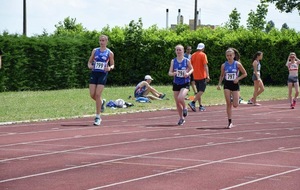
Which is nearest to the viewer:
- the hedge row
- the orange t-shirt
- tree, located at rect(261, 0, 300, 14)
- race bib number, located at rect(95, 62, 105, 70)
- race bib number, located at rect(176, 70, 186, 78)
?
race bib number, located at rect(95, 62, 105, 70)

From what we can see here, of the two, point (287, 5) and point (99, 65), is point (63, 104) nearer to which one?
point (99, 65)

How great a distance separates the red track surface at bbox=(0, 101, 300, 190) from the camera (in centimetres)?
1138

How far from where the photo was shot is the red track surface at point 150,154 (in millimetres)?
11375

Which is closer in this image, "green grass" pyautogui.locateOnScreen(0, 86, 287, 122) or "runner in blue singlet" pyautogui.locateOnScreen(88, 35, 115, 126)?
"runner in blue singlet" pyautogui.locateOnScreen(88, 35, 115, 126)

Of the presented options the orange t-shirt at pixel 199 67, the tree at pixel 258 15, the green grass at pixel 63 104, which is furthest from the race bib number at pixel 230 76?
the tree at pixel 258 15

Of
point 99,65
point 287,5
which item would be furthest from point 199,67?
point 287,5

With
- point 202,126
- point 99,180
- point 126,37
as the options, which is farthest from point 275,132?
point 126,37

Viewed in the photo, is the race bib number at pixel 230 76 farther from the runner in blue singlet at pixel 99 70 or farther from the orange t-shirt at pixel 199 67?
the orange t-shirt at pixel 199 67

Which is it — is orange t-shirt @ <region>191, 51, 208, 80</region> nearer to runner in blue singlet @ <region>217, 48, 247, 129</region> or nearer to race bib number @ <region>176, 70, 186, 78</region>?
race bib number @ <region>176, 70, 186, 78</region>

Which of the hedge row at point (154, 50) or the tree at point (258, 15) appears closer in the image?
the hedge row at point (154, 50)

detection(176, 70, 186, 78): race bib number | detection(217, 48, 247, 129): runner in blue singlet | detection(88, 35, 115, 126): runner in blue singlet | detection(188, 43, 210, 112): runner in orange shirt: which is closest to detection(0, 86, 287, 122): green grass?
detection(188, 43, 210, 112): runner in orange shirt

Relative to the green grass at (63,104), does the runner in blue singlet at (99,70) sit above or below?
above

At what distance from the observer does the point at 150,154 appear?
14.3 metres

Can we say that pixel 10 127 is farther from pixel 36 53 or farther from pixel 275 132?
pixel 36 53
